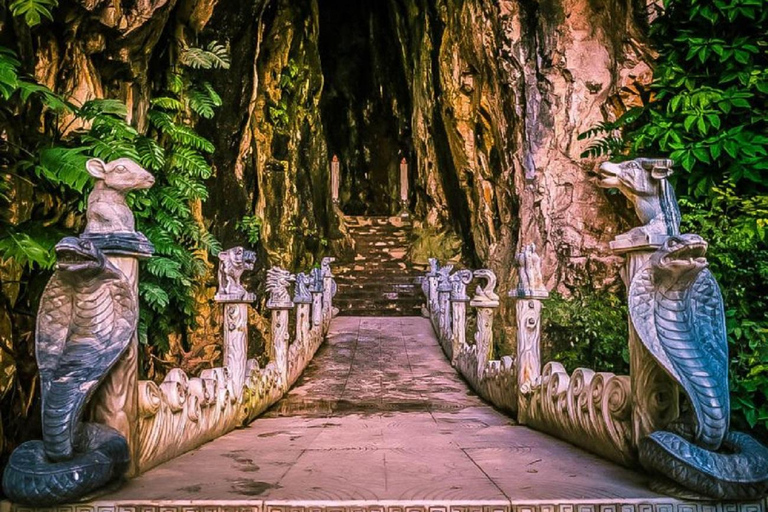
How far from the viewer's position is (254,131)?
12086 millimetres

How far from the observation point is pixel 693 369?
2.48 meters

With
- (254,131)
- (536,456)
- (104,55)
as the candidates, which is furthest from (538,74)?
(536,456)

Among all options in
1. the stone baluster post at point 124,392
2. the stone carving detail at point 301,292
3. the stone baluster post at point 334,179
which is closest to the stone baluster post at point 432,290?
the stone carving detail at point 301,292

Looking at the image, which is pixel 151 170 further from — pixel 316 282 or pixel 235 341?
pixel 316 282

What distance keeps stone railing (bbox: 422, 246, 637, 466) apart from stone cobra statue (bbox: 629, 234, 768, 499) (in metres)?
0.37

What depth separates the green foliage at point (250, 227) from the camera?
10680mm

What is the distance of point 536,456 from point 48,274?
314cm

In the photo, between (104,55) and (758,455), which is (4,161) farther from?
(758,455)

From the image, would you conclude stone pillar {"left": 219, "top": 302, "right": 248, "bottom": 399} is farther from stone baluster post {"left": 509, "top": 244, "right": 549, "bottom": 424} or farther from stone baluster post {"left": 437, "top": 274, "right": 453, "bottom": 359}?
stone baluster post {"left": 437, "top": 274, "right": 453, "bottom": 359}

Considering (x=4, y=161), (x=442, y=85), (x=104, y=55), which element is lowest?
(x=4, y=161)

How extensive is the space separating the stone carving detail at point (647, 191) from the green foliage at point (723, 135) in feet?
5.18

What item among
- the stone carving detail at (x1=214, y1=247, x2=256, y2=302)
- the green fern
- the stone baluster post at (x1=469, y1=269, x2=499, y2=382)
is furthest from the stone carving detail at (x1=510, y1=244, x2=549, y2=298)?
the green fern

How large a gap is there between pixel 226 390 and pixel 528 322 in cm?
239

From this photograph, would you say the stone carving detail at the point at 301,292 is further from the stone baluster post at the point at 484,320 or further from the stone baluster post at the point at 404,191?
the stone baluster post at the point at 404,191
